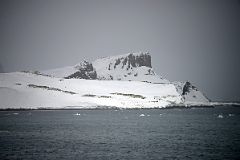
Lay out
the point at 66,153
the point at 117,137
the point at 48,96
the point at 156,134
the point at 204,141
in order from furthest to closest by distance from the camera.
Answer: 1. the point at 48,96
2. the point at 156,134
3. the point at 117,137
4. the point at 204,141
5. the point at 66,153

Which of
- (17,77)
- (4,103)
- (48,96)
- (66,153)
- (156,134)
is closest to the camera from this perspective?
(66,153)

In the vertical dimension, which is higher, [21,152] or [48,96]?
[48,96]

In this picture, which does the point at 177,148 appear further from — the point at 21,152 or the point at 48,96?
the point at 48,96

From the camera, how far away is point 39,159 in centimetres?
4731

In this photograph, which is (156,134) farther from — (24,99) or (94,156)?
(24,99)

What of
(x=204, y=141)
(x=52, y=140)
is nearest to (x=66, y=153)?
(x=52, y=140)

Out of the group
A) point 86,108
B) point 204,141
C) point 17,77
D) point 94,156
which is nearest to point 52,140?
point 94,156

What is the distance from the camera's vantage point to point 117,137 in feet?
232

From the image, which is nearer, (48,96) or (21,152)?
(21,152)

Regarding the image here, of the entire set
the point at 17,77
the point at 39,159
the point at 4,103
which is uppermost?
the point at 17,77

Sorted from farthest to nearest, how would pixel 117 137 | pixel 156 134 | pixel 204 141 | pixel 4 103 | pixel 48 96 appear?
pixel 48 96
pixel 4 103
pixel 156 134
pixel 117 137
pixel 204 141

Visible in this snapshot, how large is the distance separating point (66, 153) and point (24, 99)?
11996cm

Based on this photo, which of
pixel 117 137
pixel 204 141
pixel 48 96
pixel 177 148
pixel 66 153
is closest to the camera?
pixel 66 153

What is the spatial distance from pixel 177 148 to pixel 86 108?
127m
